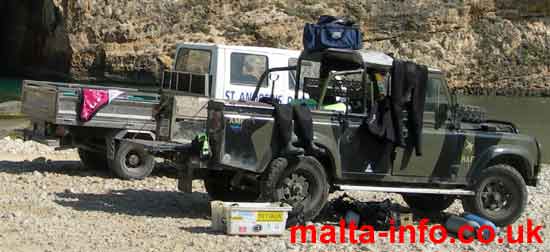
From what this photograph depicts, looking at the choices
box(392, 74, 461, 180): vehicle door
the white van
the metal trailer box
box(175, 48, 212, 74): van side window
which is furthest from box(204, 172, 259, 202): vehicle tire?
box(175, 48, 212, 74): van side window

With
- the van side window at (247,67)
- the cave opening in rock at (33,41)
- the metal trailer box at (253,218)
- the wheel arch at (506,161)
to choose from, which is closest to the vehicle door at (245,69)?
the van side window at (247,67)

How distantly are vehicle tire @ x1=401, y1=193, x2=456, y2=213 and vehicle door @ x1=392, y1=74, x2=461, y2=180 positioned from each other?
1.06 m

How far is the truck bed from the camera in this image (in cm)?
Answer: 1347

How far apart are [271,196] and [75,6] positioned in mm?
48119

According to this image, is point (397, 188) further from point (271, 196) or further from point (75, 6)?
point (75, 6)

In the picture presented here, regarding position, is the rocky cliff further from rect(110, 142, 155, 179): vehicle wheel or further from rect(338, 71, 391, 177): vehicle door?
rect(338, 71, 391, 177): vehicle door

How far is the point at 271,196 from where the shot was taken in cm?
A: 1000

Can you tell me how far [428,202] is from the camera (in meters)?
12.0

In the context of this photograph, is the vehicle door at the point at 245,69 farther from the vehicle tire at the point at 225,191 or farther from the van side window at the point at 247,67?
the vehicle tire at the point at 225,191

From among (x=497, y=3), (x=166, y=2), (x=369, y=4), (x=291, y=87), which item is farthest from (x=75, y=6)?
(x=291, y=87)

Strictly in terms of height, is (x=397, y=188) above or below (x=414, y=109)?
below

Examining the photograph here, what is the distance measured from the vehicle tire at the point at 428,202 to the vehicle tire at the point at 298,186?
207 centimetres

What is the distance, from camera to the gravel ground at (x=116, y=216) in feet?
29.5

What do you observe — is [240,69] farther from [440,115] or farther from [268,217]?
[268,217]
